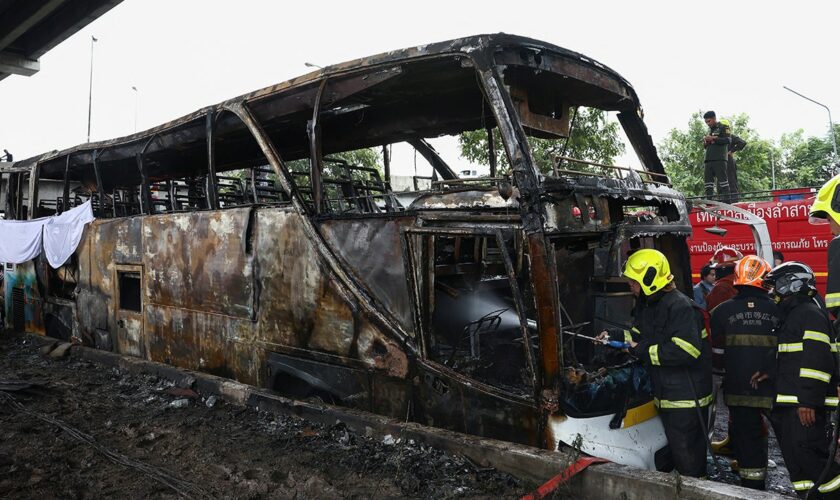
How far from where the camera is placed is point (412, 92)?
15.5 feet

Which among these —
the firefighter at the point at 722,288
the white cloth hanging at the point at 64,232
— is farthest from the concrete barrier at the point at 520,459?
the white cloth hanging at the point at 64,232

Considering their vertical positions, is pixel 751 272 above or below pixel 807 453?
above

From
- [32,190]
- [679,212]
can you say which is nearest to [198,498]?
[679,212]

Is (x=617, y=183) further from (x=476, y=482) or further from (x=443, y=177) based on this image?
(x=443, y=177)

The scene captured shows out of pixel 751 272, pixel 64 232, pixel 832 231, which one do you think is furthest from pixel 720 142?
pixel 64 232

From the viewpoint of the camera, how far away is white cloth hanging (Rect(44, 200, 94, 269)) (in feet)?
25.8

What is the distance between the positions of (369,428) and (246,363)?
1.87m

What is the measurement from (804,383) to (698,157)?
26988mm

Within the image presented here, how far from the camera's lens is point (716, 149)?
8.70 meters

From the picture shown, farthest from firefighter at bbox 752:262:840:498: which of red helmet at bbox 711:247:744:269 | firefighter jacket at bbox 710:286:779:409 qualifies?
red helmet at bbox 711:247:744:269

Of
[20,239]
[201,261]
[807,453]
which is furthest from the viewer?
[20,239]

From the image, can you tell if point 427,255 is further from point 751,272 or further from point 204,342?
point 204,342

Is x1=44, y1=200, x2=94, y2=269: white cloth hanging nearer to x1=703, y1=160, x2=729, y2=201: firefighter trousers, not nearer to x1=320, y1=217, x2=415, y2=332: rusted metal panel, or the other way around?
x1=320, y1=217, x2=415, y2=332: rusted metal panel

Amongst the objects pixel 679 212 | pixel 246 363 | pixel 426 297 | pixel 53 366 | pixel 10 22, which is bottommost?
pixel 53 366
